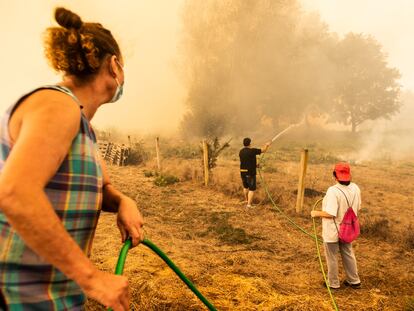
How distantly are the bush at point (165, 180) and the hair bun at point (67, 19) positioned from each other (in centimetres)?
1114

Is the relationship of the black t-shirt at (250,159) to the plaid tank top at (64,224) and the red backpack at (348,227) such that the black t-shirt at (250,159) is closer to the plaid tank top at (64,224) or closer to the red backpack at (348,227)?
the red backpack at (348,227)

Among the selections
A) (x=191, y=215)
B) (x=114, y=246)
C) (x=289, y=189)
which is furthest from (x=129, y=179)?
(x=114, y=246)

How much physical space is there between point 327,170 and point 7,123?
58.0 feet

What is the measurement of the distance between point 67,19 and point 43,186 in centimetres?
73

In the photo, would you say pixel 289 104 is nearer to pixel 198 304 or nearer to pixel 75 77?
pixel 198 304

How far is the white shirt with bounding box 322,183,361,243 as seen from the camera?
16.0 feet

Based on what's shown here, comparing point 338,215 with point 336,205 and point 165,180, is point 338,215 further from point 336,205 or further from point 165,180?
point 165,180

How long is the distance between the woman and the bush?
319 inches

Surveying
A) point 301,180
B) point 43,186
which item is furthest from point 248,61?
point 43,186

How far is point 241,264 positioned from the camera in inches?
227

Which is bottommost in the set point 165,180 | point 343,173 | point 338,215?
point 165,180

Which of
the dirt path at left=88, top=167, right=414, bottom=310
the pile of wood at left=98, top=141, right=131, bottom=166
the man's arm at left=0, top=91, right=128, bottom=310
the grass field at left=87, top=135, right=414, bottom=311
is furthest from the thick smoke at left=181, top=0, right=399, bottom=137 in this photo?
the man's arm at left=0, top=91, right=128, bottom=310

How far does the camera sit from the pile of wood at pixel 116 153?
17.1 m

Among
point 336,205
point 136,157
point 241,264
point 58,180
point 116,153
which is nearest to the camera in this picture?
point 58,180
